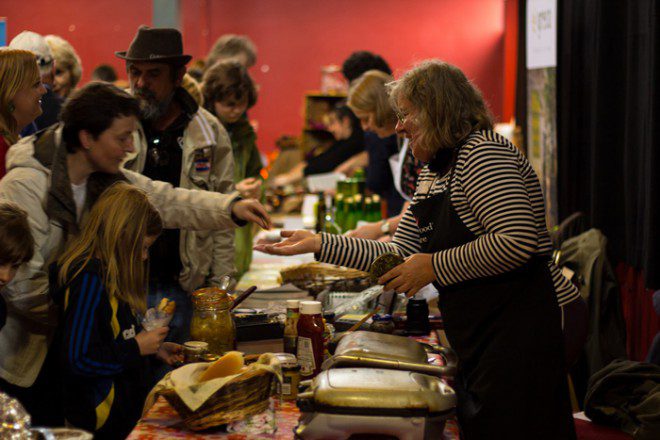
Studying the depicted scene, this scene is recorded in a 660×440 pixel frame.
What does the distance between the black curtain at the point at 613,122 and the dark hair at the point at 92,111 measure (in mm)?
2046

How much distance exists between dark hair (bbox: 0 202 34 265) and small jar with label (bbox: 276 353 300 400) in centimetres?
71

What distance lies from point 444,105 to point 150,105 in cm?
143

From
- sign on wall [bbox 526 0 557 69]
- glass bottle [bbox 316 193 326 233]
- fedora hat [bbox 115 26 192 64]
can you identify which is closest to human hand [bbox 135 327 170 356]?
fedora hat [bbox 115 26 192 64]

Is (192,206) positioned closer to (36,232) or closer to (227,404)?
(36,232)

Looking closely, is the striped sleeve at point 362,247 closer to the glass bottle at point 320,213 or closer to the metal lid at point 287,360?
the metal lid at point 287,360

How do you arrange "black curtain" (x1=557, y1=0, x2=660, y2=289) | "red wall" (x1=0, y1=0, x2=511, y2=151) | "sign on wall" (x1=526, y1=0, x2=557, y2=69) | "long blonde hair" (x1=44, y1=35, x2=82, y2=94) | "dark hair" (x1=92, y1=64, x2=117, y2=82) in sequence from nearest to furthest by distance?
"black curtain" (x1=557, y1=0, x2=660, y2=289) → "long blonde hair" (x1=44, y1=35, x2=82, y2=94) → "sign on wall" (x1=526, y1=0, x2=557, y2=69) → "dark hair" (x1=92, y1=64, x2=117, y2=82) → "red wall" (x1=0, y1=0, x2=511, y2=151)

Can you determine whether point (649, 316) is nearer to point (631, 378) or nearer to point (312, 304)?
point (631, 378)

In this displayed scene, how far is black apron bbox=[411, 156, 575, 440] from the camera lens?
2172 mm

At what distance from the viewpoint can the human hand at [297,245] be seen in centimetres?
239

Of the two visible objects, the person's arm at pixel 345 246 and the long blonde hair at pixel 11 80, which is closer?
the person's arm at pixel 345 246

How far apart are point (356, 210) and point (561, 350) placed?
242cm

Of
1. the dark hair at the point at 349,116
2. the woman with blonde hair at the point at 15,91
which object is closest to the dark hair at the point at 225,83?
the woman with blonde hair at the point at 15,91

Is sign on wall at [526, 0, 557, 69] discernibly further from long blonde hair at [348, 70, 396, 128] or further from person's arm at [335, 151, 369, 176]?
long blonde hair at [348, 70, 396, 128]

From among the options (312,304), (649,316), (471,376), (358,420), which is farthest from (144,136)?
(649,316)
